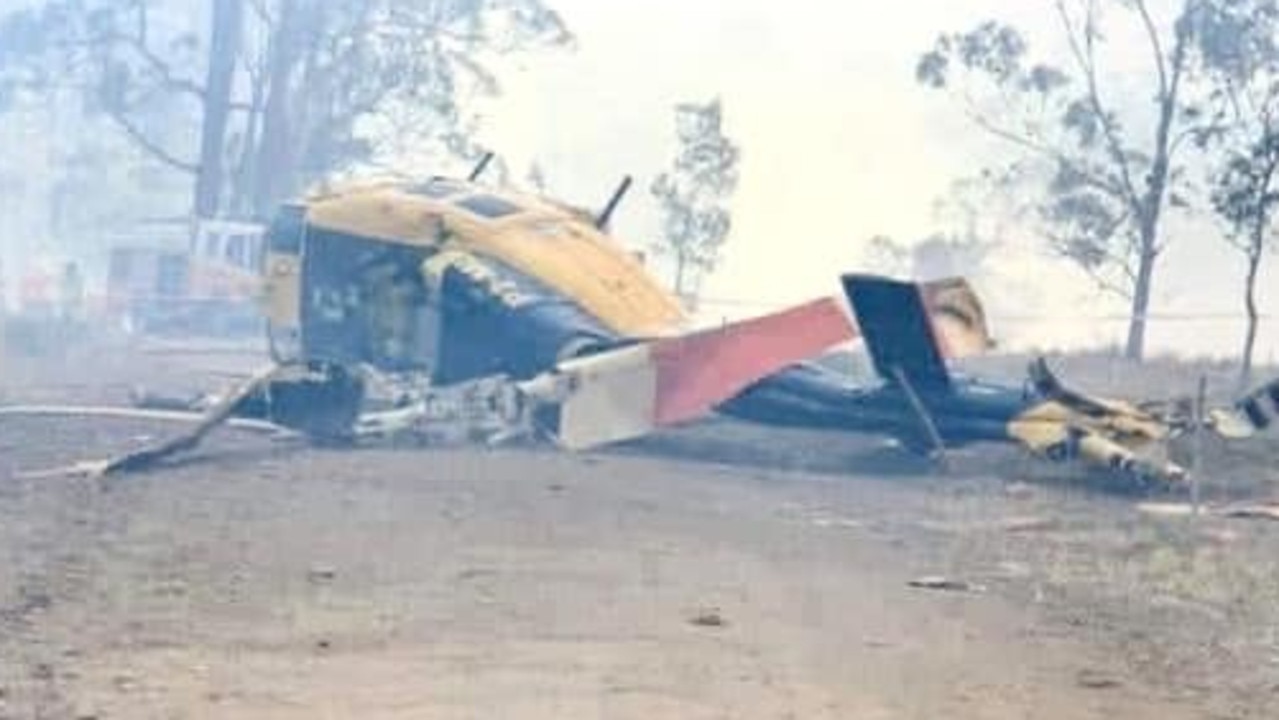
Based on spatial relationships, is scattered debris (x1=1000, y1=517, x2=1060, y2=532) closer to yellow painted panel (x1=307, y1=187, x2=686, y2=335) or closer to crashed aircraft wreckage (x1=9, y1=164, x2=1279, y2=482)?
crashed aircraft wreckage (x1=9, y1=164, x2=1279, y2=482)

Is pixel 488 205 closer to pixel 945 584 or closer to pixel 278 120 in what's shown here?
pixel 945 584

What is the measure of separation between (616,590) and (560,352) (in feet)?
26.3

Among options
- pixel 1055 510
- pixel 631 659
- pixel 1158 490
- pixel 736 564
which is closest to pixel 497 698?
pixel 631 659

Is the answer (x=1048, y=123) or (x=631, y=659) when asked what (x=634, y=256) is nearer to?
(x=631, y=659)

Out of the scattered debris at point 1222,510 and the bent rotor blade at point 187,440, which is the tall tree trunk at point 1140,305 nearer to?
the scattered debris at point 1222,510

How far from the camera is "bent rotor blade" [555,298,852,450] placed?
17.3 meters

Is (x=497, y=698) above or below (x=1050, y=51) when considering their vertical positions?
below

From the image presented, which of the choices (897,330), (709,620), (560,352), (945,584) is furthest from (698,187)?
(709,620)

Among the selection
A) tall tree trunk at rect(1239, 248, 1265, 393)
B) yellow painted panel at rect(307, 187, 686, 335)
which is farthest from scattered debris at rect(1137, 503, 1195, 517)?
tall tree trunk at rect(1239, 248, 1265, 393)

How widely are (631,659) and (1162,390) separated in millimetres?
18203

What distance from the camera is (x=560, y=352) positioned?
60.3 ft

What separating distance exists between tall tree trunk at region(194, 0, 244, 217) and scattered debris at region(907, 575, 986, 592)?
39320 mm

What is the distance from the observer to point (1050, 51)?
46.0 meters

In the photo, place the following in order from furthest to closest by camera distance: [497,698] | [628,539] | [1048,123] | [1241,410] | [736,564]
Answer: [1048,123]
[1241,410]
[628,539]
[736,564]
[497,698]
